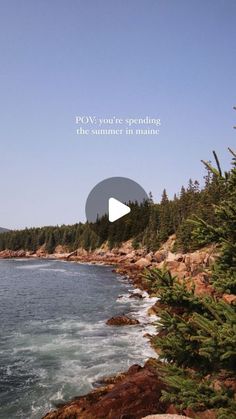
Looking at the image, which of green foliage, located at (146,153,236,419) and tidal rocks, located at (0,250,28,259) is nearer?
green foliage, located at (146,153,236,419)

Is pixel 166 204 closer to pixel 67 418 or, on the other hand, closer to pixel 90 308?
pixel 90 308

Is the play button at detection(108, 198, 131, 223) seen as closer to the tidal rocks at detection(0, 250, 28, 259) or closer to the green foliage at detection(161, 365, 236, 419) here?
the green foliage at detection(161, 365, 236, 419)

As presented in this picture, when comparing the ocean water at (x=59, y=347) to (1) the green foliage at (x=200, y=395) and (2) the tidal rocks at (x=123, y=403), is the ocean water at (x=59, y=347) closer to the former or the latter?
(2) the tidal rocks at (x=123, y=403)

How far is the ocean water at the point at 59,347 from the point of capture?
1677cm

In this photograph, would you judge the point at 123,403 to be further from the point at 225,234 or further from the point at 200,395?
the point at 225,234

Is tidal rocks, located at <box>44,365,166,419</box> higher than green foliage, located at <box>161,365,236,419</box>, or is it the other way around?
green foliage, located at <box>161,365,236,419</box>

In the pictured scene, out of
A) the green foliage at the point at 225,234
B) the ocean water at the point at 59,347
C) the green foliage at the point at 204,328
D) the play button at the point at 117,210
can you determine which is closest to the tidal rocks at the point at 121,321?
the ocean water at the point at 59,347

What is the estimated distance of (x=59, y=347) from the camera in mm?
23672

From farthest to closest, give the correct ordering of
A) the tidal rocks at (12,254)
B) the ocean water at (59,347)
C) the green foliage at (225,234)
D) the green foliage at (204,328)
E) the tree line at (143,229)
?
the tidal rocks at (12,254), the tree line at (143,229), the ocean water at (59,347), the green foliage at (225,234), the green foliage at (204,328)

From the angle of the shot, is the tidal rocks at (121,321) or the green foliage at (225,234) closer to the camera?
the green foliage at (225,234)

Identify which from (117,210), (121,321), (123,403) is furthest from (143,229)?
(123,403)

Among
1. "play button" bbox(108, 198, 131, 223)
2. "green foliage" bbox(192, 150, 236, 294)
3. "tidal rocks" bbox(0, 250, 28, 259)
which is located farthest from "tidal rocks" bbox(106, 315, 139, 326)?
"tidal rocks" bbox(0, 250, 28, 259)

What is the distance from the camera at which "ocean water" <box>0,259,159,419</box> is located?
16766mm

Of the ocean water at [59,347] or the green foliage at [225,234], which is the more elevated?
the green foliage at [225,234]
